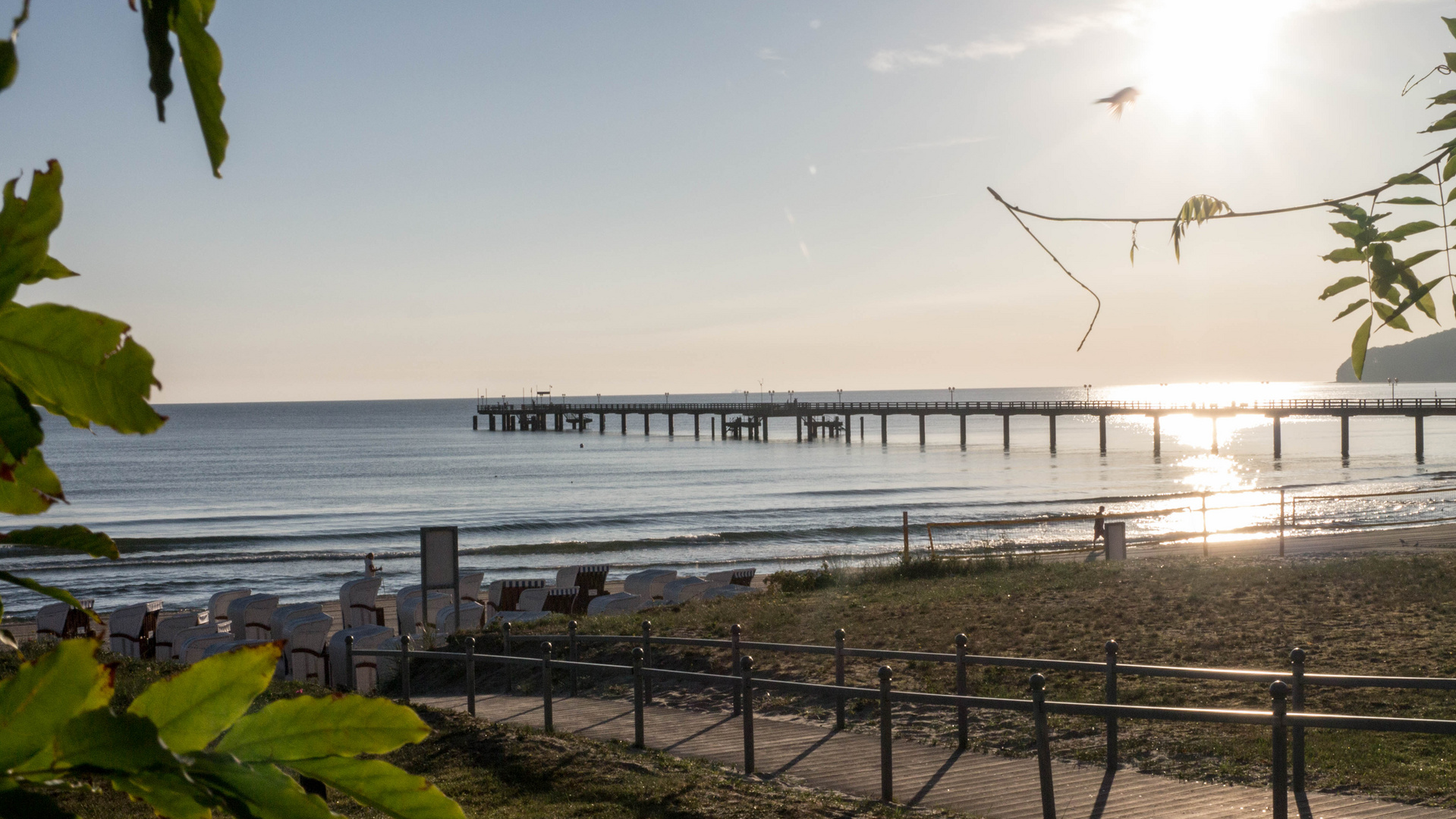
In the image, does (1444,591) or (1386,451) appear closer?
(1444,591)

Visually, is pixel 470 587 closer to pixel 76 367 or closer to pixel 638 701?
pixel 638 701

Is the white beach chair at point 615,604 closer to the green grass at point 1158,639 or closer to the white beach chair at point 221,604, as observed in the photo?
the green grass at point 1158,639

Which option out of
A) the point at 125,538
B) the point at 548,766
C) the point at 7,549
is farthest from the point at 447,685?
the point at 7,549

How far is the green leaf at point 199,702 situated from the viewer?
2.32 ft

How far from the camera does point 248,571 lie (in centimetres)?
3834

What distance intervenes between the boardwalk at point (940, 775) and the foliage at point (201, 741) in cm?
734

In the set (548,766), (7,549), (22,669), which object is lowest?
(7,549)

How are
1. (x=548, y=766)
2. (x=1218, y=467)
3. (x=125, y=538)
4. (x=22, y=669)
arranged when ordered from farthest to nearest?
(x=1218, y=467) < (x=125, y=538) < (x=548, y=766) < (x=22, y=669)

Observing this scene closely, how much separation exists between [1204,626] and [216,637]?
43.0 feet

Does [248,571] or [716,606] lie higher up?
[716,606]

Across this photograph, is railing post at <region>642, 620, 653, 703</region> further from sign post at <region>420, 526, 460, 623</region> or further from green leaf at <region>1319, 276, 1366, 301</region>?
green leaf at <region>1319, 276, 1366, 301</region>

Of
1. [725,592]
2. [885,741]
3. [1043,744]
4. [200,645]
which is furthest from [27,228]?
[725,592]

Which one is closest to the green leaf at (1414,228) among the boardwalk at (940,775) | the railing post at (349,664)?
the boardwalk at (940,775)

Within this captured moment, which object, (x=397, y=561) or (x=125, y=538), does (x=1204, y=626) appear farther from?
(x=125, y=538)
